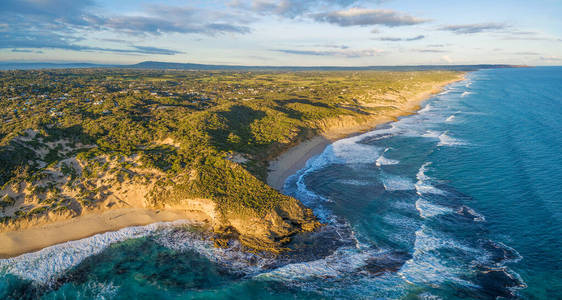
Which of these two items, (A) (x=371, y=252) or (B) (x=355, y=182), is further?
(B) (x=355, y=182)

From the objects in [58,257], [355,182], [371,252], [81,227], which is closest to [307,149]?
[355,182]

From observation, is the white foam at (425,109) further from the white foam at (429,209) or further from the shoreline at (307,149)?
the white foam at (429,209)

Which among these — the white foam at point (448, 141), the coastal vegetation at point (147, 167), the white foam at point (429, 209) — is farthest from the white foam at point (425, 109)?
the white foam at point (429, 209)

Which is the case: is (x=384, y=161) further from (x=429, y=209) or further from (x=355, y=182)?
(x=429, y=209)

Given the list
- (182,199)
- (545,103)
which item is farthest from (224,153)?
(545,103)

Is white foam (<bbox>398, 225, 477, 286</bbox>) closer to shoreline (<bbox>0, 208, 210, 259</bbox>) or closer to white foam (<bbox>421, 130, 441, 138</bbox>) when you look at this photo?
shoreline (<bbox>0, 208, 210, 259</bbox>)

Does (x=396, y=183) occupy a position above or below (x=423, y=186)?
below

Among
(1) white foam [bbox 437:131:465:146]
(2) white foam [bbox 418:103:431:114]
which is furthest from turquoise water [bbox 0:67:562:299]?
(2) white foam [bbox 418:103:431:114]
